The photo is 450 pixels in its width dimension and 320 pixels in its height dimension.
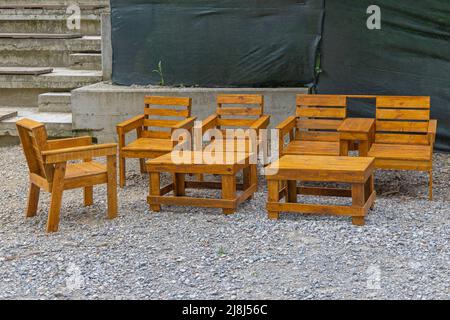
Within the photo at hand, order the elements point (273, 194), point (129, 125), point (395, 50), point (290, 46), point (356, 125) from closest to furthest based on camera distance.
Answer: point (273, 194), point (356, 125), point (129, 125), point (395, 50), point (290, 46)

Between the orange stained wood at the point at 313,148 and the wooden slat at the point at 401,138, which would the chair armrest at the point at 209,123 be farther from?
the wooden slat at the point at 401,138

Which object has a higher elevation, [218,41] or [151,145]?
[218,41]

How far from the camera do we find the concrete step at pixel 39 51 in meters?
11.6

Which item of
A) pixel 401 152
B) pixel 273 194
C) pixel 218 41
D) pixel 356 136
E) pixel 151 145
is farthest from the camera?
pixel 218 41

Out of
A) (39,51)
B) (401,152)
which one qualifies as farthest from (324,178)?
(39,51)

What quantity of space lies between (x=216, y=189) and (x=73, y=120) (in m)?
2.71

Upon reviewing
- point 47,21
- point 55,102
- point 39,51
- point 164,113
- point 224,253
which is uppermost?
point 47,21

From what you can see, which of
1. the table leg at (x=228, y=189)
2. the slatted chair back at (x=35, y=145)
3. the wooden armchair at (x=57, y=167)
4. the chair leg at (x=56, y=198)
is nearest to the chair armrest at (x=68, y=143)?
the wooden armchair at (x=57, y=167)

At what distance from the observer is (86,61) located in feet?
37.4

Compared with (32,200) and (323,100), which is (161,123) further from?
(32,200)

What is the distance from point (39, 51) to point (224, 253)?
21.5ft

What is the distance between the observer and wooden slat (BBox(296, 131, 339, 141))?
27.8 ft

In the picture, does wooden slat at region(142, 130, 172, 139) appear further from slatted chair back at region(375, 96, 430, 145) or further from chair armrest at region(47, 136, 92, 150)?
slatted chair back at region(375, 96, 430, 145)

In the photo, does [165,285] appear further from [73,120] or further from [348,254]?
[73,120]
